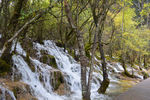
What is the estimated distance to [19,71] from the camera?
884cm

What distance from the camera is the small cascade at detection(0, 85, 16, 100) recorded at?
6022mm

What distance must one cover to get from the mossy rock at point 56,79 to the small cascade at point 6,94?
3.76 meters

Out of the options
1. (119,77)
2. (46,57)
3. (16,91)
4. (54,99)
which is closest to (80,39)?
(16,91)

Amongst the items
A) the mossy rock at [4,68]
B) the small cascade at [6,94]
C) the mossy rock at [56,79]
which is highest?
the mossy rock at [4,68]

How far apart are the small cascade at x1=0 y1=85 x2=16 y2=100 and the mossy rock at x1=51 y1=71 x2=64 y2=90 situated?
3.76 m

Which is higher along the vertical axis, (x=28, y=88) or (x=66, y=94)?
(x=28, y=88)

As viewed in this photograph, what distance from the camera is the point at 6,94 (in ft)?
20.2

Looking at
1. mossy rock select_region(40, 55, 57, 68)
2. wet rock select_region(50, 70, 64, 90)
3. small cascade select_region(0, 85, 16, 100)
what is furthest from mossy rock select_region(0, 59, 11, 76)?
mossy rock select_region(40, 55, 57, 68)

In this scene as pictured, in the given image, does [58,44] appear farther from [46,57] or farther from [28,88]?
[28,88]

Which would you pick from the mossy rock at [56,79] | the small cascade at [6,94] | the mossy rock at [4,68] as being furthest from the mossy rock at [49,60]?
the small cascade at [6,94]

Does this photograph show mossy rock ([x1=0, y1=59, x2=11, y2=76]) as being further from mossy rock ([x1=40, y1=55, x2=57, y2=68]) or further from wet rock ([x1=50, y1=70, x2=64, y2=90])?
mossy rock ([x1=40, y1=55, x2=57, y2=68])

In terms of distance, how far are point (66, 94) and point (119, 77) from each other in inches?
404

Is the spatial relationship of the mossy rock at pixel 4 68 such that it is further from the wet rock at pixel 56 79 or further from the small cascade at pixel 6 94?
the wet rock at pixel 56 79

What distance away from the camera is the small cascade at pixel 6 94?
6022 millimetres
